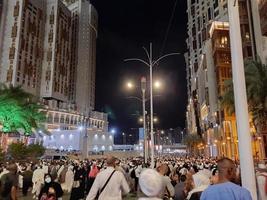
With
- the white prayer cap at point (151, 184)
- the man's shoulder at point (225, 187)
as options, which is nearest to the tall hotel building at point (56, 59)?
the white prayer cap at point (151, 184)

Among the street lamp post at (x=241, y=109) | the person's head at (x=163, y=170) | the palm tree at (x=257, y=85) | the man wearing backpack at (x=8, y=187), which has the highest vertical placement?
the palm tree at (x=257, y=85)

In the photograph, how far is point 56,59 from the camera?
10831 centimetres

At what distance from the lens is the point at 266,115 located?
28.4m

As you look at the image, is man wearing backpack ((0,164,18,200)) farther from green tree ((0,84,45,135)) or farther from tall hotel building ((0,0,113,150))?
tall hotel building ((0,0,113,150))

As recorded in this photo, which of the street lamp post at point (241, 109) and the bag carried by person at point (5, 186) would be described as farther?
the bag carried by person at point (5, 186)

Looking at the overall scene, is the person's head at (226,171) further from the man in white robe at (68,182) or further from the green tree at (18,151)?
the green tree at (18,151)

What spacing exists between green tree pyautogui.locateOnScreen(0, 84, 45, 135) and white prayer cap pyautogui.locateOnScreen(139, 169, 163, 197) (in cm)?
3743

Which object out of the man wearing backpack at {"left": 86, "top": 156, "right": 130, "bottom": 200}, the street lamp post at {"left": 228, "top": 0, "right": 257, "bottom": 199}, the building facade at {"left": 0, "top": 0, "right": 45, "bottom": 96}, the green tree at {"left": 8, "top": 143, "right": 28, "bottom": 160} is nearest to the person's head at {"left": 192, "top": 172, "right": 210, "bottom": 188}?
the street lamp post at {"left": 228, "top": 0, "right": 257, "bottom": 199}

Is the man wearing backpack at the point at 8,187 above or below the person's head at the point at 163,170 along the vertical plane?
below

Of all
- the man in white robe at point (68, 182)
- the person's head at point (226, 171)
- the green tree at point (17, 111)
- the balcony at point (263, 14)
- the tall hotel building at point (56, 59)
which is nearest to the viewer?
the person's head at point (226, 171)

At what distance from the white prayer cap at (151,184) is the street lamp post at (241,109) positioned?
1.81 m

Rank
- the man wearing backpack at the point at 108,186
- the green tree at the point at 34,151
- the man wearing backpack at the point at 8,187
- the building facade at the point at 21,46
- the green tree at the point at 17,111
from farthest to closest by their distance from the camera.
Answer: the building facade at the point at 21,46, the green tree at the point at 34,151, the green tree at the point at 17,111, the man wearing backpack at the point at 8,187, the man wearing backpack at the point at 108,186

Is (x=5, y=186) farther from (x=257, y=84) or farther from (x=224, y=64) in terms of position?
(x=224, y=64)

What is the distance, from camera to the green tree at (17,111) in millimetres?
38281
